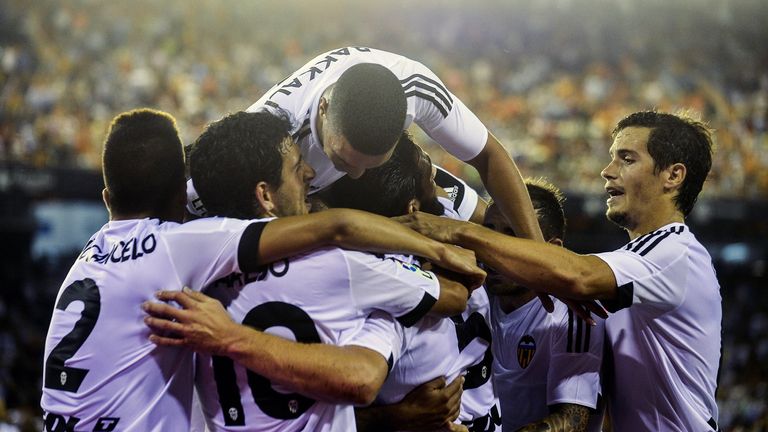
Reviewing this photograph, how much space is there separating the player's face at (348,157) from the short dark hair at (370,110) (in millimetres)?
25

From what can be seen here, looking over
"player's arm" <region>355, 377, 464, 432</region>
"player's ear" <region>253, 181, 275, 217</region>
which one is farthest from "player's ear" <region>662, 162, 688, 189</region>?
"player's ear" <region>253, 181, 275, 217</region>

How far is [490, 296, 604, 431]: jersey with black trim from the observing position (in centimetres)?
352

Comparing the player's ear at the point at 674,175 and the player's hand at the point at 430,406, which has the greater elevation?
the player's ear at the point at 674,175

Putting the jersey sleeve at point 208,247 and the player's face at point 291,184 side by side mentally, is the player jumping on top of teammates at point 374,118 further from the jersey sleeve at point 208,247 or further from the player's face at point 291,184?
the jersey sleeve at point 208,247

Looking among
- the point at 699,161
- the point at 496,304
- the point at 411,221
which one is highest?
the point at 699,161

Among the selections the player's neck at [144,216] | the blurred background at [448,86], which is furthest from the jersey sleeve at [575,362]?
the blurred background at [448,86]

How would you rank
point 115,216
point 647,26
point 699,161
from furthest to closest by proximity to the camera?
point 647,26
point 699,161
point 115,216

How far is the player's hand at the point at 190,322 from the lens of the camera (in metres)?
2.63

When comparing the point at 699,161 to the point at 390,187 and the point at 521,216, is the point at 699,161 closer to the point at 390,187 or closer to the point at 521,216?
the point at 521,216

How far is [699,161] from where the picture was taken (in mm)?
3646

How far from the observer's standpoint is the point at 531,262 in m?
3.19

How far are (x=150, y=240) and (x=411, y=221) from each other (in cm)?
93

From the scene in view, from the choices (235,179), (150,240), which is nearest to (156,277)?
(150,240)

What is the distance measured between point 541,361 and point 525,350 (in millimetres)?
83
